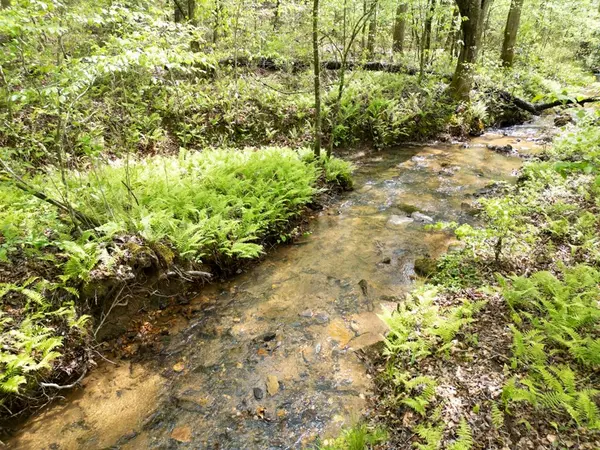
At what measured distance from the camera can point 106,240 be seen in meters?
5.38

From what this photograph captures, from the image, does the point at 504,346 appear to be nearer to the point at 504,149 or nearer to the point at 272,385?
the point at 272,385

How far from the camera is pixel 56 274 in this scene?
16.2 feet

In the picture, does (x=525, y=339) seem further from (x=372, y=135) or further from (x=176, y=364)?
(x=372, y=135)

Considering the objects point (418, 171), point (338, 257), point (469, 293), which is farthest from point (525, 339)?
point (418, 171)

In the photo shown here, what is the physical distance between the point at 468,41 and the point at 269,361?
13801 mm

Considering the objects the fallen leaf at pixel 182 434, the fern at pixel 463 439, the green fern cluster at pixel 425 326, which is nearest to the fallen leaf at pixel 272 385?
the fallen leaf at pixel 182 434

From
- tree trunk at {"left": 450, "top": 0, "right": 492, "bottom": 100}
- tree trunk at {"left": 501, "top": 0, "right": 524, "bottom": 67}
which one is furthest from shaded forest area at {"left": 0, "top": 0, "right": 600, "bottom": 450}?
tree trunk at {"left": 501, "top": 0, "right": 524, "bottom": 67}

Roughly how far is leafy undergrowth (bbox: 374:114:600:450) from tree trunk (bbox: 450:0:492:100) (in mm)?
9697

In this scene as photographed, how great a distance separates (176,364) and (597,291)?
5.18 meters

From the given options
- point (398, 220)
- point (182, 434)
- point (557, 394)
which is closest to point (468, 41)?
point (398, 220)

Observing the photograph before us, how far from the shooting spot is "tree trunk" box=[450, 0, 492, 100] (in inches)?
507

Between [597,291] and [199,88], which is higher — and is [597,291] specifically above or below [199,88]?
below

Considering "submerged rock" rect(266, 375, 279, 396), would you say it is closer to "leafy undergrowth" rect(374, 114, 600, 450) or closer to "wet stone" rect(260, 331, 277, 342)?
"wet stone" rect(260, 331, 277, 342)

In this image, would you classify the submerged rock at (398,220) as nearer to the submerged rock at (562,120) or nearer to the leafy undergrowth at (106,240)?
the leafy undergrowth at (106,240)
